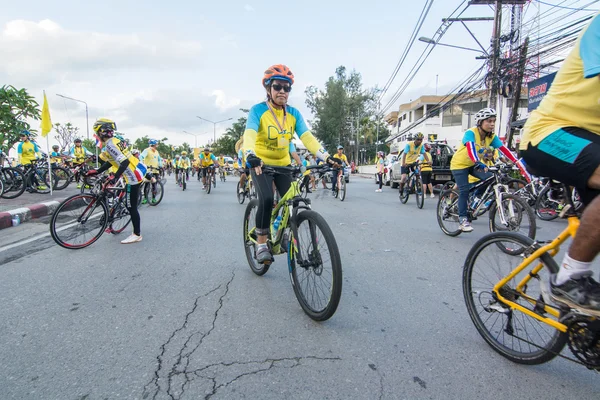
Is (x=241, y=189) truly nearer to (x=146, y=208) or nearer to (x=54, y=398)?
(x=146, y=208)

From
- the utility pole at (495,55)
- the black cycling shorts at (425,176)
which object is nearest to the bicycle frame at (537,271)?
the black cycling shorts at (425,176)

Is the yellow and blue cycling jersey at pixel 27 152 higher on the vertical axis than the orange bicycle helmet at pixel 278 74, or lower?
A: lower

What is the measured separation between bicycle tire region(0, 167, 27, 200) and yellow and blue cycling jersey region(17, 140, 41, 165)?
1205 mm

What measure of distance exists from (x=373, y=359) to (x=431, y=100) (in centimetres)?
4162

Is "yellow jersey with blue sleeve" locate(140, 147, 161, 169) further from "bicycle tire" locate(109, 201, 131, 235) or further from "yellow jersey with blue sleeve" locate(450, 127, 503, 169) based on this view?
"yellow jersey with blue sleeve" locate(450, 127, 503, 169)

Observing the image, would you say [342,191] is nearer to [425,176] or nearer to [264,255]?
[425,176]

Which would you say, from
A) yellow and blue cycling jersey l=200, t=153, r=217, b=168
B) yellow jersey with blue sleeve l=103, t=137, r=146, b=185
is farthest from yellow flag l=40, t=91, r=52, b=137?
yellow jersey with blue sleeve l=103, t=137, r=146, b=185

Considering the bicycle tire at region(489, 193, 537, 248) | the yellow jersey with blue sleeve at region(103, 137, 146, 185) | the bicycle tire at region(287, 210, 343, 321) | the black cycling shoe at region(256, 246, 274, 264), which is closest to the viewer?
the bicycle tire at region(287, 210, 343, 321)

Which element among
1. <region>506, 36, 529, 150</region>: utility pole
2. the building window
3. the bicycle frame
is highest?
the building window

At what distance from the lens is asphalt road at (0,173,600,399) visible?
2.03 metres

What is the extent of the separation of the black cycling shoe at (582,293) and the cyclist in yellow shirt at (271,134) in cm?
201

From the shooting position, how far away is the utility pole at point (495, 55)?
1447cm

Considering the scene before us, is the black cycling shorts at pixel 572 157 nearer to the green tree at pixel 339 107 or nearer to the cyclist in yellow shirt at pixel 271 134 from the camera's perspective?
the cyclist in yellow shirt at pixel 271 134

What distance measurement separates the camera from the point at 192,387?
6.66 ft
